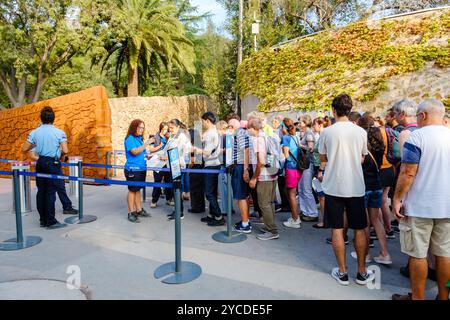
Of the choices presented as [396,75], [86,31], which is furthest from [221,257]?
[86,31]

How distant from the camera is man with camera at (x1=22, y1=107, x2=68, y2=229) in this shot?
5074 millimetres

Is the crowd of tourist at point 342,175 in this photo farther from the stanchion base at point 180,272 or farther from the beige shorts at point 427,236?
the stanchion base at point 180,272

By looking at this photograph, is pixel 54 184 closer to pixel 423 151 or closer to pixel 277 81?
pixel 423 151

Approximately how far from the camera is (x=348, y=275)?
11.4ft

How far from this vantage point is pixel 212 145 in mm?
5273

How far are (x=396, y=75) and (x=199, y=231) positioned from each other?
7778mm

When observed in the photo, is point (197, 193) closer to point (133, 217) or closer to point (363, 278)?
point (133, 217)

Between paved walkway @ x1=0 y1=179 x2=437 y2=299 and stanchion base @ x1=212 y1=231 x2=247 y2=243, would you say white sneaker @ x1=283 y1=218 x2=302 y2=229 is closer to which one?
paved walkway @ x1=0 y1=179 x2=437 y2=299

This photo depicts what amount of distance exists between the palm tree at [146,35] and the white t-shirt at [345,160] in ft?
47.8

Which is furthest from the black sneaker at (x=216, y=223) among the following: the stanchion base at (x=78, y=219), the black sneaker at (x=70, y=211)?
the black sneaker at (x=70, y=211)

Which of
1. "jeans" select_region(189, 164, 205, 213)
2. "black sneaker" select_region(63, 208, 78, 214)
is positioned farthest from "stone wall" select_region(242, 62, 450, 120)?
"black sneaker" select_region(63, 208, 78, 214)

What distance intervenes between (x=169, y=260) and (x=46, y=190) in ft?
8.46

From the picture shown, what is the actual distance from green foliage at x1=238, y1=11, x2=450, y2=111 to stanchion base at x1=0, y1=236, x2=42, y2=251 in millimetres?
8604

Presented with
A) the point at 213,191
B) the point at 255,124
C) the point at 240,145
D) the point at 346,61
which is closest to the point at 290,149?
the point at 240,145
